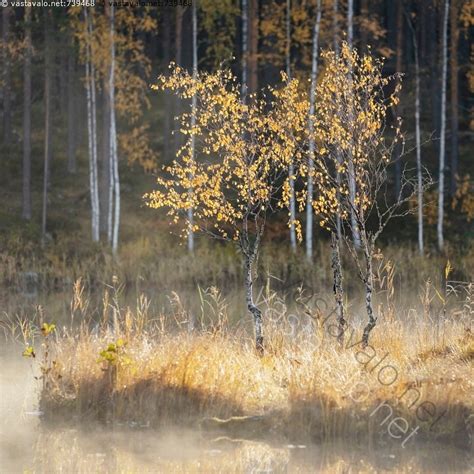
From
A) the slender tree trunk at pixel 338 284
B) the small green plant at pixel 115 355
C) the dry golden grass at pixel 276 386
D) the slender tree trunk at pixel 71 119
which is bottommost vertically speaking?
the dry golden grass at pixel 276 386

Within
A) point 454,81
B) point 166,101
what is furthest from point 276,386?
point 166,101

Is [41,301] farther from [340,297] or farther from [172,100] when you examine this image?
[172,100]

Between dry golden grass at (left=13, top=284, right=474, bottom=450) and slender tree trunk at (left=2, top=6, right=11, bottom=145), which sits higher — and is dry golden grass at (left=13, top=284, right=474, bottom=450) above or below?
below

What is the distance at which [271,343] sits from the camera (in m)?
12.4

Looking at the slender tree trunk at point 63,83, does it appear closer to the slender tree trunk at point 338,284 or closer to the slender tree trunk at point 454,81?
the slender tree trunk at point 454,81

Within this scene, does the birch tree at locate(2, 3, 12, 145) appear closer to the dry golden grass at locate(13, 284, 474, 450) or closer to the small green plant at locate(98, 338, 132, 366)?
the dry golden grass at locate(13, 284, 474, 450)

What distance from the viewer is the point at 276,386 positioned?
1090 cm

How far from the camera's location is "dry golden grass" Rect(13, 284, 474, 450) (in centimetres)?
1005

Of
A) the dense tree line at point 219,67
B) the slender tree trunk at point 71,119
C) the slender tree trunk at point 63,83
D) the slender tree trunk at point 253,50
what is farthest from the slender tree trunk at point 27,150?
the slender tree trunk at point 253,50

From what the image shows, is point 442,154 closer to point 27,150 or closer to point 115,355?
point 27,150

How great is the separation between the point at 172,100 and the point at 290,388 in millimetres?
29280

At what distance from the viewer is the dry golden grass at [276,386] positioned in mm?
10047

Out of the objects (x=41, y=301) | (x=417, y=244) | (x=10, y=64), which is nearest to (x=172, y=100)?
(x=10, y=64)

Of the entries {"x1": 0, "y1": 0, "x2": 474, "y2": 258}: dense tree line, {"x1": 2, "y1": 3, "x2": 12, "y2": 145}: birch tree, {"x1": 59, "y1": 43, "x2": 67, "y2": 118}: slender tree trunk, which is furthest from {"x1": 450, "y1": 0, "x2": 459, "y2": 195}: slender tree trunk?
{"x1": 2, "y1": 3, "x2": 12, "y2": 145}: birch tree
